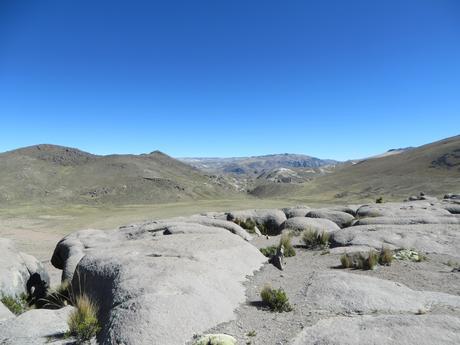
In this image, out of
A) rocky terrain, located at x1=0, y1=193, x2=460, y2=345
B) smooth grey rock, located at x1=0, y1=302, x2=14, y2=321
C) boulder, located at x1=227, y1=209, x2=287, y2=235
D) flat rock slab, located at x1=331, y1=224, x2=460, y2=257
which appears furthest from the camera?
boulder, located at x1=227, y1=209, x2=287, y2=235

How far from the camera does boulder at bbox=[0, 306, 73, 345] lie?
286 inches

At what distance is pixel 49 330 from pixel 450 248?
1571 centimetres

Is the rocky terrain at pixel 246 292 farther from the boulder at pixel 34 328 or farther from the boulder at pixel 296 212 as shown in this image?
the boulder at pixel 296 212

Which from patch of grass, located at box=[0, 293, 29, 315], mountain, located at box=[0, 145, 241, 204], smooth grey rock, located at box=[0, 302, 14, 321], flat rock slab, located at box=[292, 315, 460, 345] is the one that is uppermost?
mountain, located at box=[0, 145, 241, 204]

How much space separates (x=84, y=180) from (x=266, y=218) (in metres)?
102

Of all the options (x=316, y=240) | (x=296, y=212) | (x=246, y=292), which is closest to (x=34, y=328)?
(x=246, y=292)

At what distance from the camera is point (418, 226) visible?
19.3m

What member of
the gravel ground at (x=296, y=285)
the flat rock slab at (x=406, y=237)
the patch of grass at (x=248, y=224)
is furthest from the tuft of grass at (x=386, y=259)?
the patch of grass at (x=248, y=224)

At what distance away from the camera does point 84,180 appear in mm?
115125

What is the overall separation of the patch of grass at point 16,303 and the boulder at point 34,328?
3221 millimetres

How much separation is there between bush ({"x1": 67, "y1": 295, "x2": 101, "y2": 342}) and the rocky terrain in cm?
13

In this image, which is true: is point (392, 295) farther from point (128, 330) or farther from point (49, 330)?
point (49, 330)

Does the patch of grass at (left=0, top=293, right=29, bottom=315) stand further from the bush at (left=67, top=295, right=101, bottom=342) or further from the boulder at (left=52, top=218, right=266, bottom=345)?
the bush at (left=67, top=295, right=101, bottom=342)

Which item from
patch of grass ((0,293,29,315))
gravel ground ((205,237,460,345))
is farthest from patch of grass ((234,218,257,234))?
patch of grass ((0,293,29,315))
